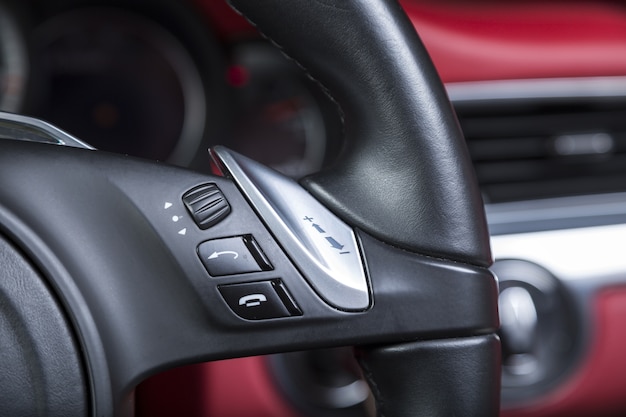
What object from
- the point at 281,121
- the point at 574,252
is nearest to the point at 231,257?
the point at 574,252

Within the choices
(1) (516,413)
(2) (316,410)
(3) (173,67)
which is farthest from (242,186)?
(3) (173,67)

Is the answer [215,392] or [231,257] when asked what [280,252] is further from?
[215,392]

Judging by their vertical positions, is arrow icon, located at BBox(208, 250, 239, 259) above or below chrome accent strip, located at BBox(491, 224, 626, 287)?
below

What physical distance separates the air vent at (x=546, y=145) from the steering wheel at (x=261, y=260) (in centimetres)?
60

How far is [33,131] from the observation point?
55cm

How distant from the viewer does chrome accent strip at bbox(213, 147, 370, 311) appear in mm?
516

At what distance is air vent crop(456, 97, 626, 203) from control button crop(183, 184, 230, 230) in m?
0.64

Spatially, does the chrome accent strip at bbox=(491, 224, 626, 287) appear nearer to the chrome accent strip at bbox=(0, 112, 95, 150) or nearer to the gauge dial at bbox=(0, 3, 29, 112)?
the chrome accent strip at bbox=(0, 112, 95, 150)

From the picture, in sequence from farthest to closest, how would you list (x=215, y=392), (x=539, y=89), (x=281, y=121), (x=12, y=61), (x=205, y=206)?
(x=12, y=61) → (x=281, y=121) → (x=539, y=89) → (x=215, y=392) → (x=205, y=206)

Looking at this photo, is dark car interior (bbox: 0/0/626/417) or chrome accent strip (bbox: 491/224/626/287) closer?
dark car interior (bbox: 0/0/626/417)

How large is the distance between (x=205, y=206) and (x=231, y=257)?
0.03 m

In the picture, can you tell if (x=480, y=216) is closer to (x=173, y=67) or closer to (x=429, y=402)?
(x=429, y=402)

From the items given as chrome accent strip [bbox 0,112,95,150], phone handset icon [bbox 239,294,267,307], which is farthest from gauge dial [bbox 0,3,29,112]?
phone handset icon [bbox 239,294,267,307]

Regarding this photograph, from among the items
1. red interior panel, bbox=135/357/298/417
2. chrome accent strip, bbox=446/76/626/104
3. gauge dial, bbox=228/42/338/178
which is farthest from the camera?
gauge dial, bbox=228/42/338/178
